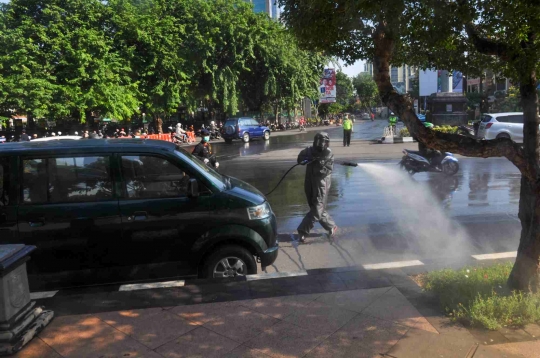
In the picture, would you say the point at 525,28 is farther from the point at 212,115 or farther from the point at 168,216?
the point at 212,115

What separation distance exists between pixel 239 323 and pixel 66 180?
2.44 meters

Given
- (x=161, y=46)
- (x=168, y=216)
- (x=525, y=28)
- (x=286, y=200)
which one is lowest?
(x=286, y=200)

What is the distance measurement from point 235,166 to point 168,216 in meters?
12.5

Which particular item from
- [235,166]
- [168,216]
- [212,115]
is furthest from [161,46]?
[168,216]

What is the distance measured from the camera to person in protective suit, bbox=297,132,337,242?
23.7 ft

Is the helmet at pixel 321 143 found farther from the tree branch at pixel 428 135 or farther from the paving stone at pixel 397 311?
the paving stone at pixel 397 311

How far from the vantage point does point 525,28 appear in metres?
3.73

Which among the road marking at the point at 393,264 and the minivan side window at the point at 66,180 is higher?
the minivan side window at the point at 66,180

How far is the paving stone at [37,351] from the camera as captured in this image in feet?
12.0

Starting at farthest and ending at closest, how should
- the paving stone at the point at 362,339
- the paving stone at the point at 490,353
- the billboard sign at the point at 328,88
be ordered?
the billboard sign at the point at 328,88, the paving stone at the point at 362,339, the paving stone at the point at 490,353

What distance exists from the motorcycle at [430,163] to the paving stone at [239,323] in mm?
9477

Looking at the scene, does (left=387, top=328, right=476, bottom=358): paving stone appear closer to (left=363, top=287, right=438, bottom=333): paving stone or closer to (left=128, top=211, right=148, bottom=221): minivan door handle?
(left=363, top=287, right=438, bottom=333): paving stone

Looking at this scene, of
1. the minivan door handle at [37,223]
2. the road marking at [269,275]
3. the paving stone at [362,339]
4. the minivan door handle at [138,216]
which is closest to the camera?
the paving stone at [362,339]

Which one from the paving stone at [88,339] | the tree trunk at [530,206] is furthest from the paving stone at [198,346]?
the tree trunk at [530,206]
